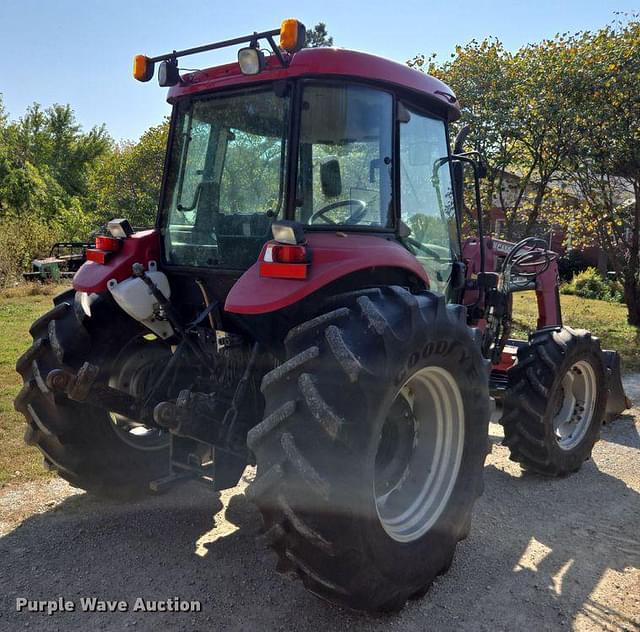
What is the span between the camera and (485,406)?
3.15 meters

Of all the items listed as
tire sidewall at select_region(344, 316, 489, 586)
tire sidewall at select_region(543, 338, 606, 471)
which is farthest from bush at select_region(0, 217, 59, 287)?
tire sidewall at select_region(344, 316, 489, 586)

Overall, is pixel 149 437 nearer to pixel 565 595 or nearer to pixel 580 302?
pixel 565 595

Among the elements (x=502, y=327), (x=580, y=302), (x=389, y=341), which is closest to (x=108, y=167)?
(x=580, y=302)

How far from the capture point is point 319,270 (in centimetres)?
266

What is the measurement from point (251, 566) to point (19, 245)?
1362 cm

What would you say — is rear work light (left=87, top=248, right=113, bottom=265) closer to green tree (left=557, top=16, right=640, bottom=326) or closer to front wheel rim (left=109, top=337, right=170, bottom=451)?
front wheel rim (left=109, top=337, right=170, bottom=451)

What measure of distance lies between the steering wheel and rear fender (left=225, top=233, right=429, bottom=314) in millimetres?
121

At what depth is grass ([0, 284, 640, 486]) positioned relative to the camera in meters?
4.47

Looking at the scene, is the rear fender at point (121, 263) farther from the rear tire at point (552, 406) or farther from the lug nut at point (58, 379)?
the rear tire at point (552, 406)

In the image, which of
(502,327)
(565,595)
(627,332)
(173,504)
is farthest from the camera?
(627,332)

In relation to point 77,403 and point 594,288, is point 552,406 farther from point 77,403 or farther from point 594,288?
point 594,288

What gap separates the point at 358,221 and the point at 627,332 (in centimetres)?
974

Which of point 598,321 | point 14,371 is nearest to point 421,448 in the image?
point 14,371

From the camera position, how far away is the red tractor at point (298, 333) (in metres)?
2.39
